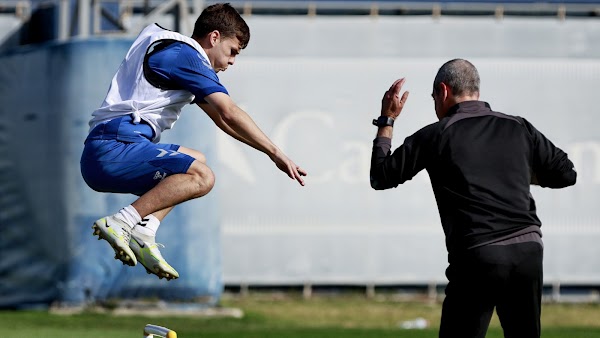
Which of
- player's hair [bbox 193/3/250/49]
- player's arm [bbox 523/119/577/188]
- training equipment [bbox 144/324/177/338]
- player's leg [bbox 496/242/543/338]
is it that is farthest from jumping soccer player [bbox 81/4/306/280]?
player's leg [bbox 496/242/543/338]

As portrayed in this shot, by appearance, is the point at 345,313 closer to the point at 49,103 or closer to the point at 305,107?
the point at 305,107

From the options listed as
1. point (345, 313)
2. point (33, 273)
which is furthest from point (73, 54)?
point (345, 313)

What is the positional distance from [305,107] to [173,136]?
3.44m

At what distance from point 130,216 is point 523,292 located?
7.99 ft

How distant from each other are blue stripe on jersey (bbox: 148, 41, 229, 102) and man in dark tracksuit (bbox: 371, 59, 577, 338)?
128cm

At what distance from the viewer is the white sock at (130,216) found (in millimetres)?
7594

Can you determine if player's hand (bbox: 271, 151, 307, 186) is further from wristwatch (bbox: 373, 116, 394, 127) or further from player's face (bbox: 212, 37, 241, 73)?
player's face (bbox: 212, 37, 241, 73)

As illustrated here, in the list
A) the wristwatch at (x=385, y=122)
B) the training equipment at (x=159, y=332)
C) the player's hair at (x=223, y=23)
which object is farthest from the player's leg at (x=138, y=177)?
the wristwatch at (x=385, y=122)

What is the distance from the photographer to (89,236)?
16875 millimetres

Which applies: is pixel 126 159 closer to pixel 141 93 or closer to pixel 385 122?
pixel 141 93

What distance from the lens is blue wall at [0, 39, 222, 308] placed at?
16.9m

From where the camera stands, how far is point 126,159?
755 cm

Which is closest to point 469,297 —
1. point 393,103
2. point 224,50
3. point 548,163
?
point 548,163

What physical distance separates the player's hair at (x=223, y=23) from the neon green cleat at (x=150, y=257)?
132 centimetres
